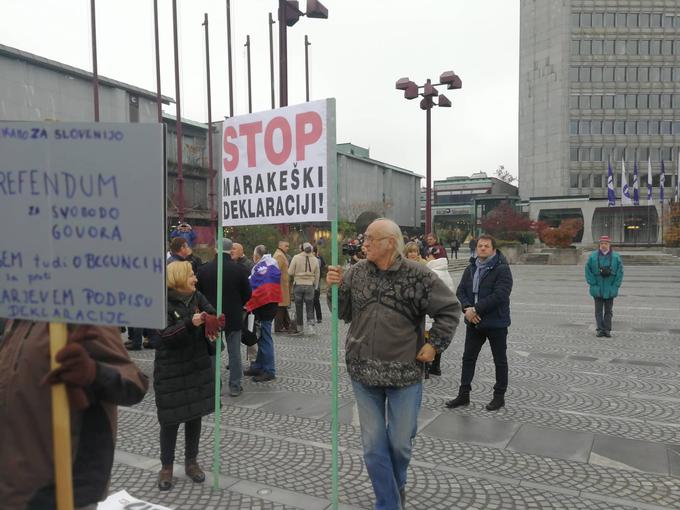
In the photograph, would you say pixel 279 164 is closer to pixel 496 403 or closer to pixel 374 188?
pixel 496 403

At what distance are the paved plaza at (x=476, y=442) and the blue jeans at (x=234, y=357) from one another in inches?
7.9

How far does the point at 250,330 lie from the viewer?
278 inches

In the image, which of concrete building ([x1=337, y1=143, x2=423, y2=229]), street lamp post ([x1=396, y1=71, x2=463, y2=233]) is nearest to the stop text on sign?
street lamp post ([x1=396, y1=71, x2=463, y2=233])

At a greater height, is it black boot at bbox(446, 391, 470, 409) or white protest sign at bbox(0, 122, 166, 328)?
white protest sign at bbox(0, 122, 166, 328)

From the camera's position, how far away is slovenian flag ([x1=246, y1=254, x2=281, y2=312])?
7680 millimetres

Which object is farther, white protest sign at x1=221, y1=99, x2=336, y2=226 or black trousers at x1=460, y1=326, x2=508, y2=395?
black trousers at x1=460, y1=326, x2=508, y2=395

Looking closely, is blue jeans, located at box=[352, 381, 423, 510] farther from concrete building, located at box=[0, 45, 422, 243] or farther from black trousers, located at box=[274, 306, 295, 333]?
concrete building, located at box=[0, 45, 422, 243]

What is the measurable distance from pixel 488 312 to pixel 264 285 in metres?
3.38

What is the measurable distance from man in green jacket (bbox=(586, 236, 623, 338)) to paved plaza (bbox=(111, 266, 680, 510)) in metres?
1.67

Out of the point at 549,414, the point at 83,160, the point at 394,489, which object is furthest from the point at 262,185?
the point at 549,414

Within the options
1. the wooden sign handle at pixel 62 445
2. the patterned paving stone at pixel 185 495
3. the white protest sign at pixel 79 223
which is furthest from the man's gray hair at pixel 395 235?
the wooden sign handle at pixel 62 445

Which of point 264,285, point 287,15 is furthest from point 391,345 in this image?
point 287,15

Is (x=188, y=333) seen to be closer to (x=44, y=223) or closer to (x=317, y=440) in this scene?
(x=317, y=440)

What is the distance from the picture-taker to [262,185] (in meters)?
4.00
